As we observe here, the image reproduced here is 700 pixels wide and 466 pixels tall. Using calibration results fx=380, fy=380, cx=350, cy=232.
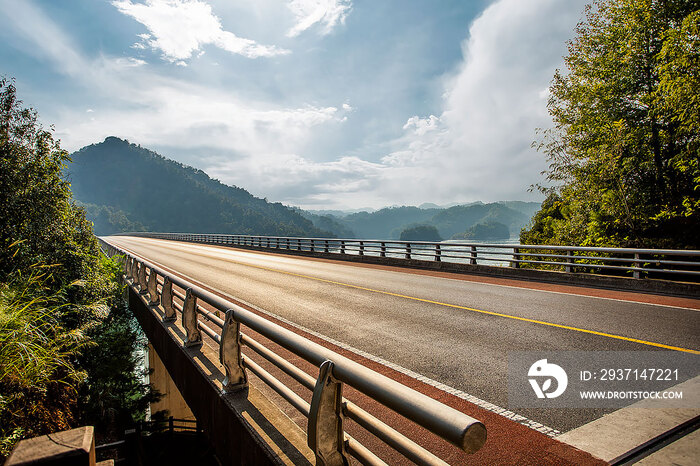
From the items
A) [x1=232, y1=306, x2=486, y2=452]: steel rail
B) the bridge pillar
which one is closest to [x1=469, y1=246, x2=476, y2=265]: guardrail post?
the bridge pillar

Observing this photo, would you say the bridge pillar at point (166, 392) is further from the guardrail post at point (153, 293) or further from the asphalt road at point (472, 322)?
the guardrail post at point (153, 293)

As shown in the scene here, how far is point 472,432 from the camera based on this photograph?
4.66ft

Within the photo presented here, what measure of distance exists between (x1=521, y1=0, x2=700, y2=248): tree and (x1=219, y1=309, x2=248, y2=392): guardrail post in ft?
65.3

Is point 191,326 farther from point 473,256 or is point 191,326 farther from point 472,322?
point 473,256

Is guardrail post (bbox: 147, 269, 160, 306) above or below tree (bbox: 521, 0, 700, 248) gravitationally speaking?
below

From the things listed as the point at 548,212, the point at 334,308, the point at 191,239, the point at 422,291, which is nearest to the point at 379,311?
the point at 334,308

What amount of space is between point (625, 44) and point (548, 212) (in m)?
24.0

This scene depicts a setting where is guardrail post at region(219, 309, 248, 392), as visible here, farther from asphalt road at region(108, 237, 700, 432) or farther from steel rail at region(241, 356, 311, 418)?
asphalt road at region(108, 237, 700, 432)

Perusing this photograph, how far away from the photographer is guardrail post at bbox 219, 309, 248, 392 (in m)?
4.02

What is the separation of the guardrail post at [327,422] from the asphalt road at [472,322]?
2.37 metres

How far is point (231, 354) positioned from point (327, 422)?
2.14m

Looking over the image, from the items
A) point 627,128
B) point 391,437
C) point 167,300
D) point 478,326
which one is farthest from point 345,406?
point 627,128

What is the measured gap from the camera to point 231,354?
161 inches

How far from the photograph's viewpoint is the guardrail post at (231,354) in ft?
13.2
